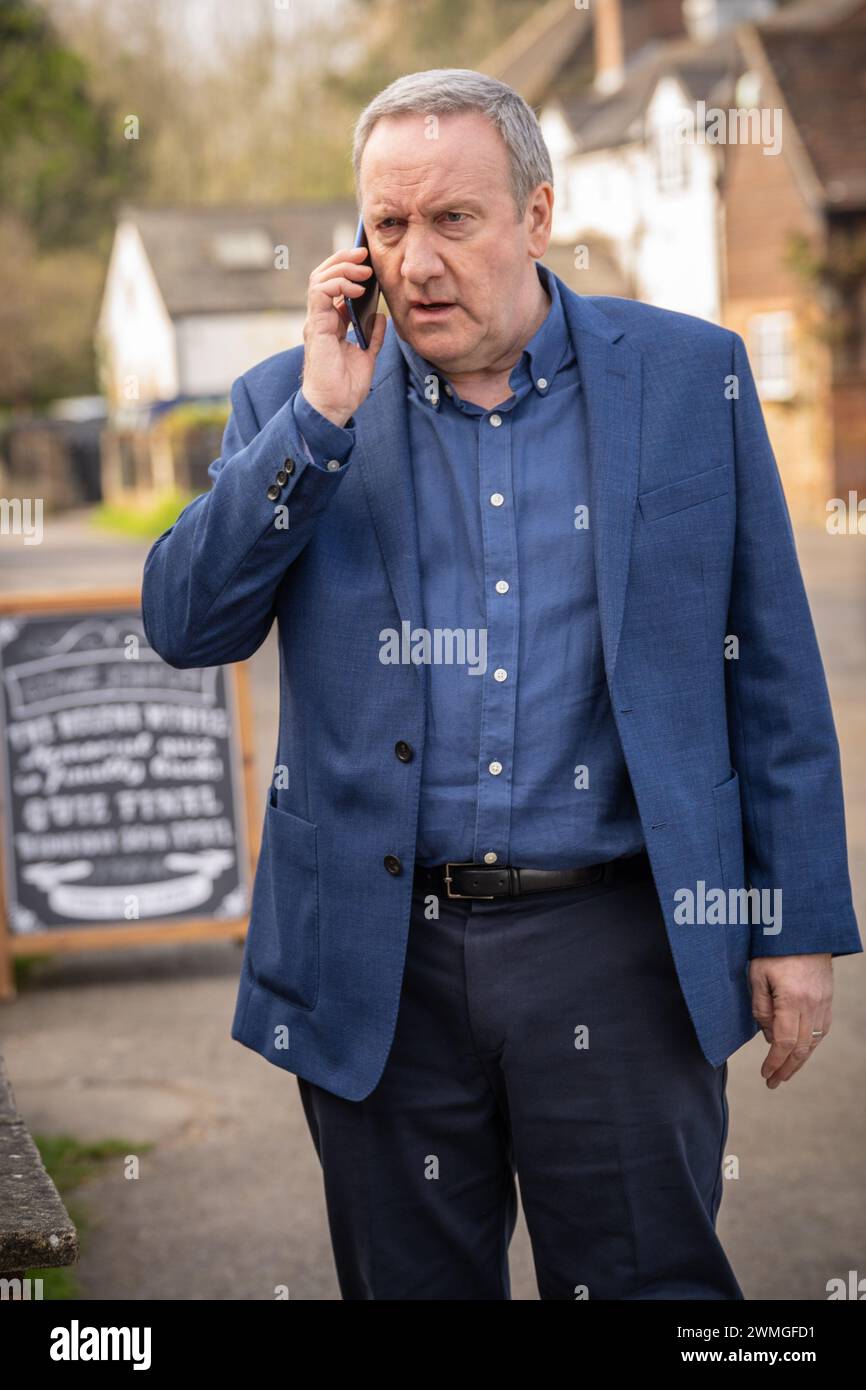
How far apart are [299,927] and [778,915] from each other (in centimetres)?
71

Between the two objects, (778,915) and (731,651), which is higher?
(731,651)

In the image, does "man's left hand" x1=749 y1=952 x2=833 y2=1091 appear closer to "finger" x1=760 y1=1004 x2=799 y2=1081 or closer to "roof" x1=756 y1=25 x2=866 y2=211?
"finger" x1=760 y1=1004 x2=799 y2=1081

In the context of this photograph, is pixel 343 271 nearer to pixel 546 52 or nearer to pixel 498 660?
pixel 498 660

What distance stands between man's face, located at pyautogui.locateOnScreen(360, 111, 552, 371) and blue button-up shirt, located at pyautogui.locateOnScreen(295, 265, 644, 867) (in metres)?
0.15

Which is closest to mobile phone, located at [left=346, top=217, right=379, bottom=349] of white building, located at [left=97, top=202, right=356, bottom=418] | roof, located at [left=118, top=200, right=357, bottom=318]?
white building, located at [left=97, top=202, right=356, bottom=418]

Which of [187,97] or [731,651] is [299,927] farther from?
[187,97]

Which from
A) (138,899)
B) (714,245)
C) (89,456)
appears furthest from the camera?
(89,456)

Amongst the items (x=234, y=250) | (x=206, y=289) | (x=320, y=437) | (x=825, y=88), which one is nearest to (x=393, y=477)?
(x=320, y=437)

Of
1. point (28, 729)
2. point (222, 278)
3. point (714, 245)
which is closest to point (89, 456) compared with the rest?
point (222, 278)

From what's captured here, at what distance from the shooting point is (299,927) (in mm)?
2697

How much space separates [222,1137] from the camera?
4.96 m

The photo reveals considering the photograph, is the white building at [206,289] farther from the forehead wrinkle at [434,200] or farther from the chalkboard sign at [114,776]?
the forehead wrinkle at [434,200]

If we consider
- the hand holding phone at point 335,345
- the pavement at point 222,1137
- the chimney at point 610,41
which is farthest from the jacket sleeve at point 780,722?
the chimney at point 610,41

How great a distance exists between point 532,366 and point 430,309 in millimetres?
206
